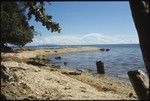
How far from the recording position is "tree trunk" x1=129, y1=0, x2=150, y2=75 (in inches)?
252

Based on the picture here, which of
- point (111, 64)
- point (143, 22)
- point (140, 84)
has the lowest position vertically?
point (111, 64)

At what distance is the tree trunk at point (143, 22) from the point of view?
6406 millimetres

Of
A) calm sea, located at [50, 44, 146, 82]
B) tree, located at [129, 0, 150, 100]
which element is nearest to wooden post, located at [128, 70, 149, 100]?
tree, located at [129, 0, 150, 100]

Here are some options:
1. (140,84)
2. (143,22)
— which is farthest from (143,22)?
(140,84)

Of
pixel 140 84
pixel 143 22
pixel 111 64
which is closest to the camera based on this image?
pixel 143 22

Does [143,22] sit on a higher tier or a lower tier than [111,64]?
higher

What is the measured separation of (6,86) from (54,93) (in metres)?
2.50

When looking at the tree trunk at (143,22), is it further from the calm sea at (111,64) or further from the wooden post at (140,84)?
the calm sea at (111,64)

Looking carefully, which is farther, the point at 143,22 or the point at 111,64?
the point at 111,64

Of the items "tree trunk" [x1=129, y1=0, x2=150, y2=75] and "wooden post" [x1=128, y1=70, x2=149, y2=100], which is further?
"wooden post" [x1=128, y1=70, x2=149, y2=100]

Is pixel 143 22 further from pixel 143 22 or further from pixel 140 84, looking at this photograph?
pixel 140 84

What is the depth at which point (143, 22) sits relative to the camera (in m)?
6.45

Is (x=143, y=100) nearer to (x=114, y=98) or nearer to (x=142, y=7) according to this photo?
(x=142, y=7)

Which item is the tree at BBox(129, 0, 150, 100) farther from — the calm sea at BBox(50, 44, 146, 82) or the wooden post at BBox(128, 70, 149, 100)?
the calm sea at BBox(50, 44, 146, 82)
